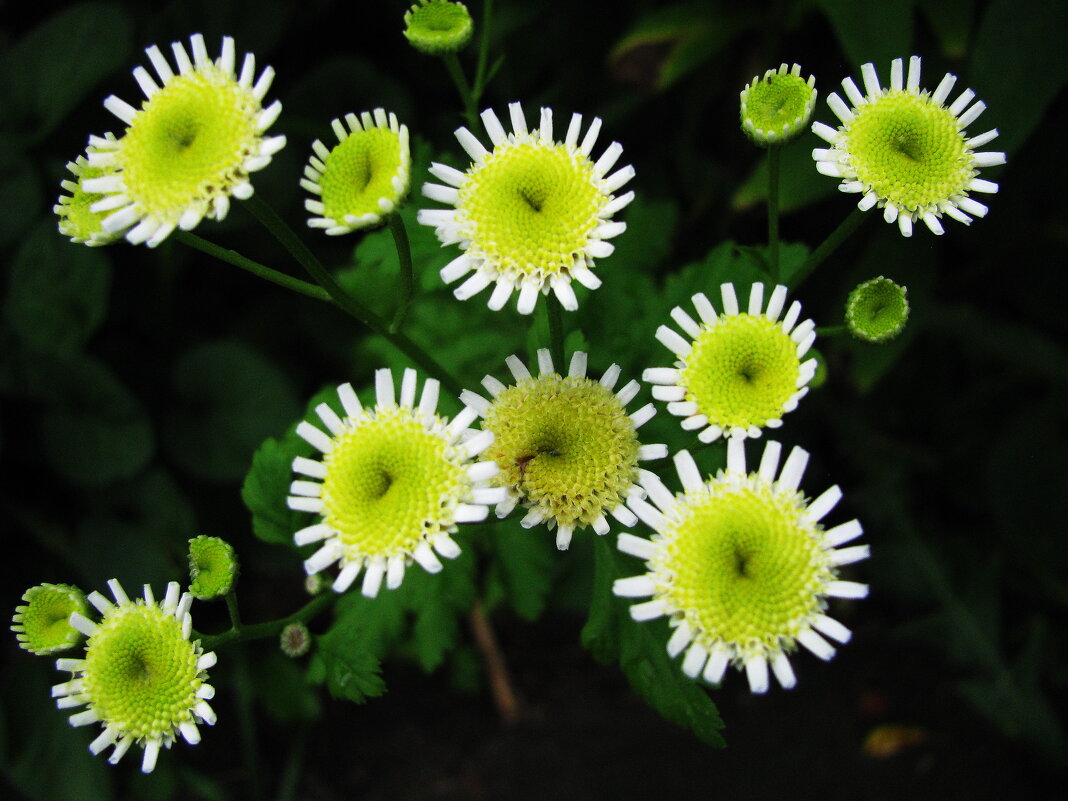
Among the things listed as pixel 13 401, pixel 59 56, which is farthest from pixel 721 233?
pixel 13 401

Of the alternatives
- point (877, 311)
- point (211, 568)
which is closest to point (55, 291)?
point (211, 568)

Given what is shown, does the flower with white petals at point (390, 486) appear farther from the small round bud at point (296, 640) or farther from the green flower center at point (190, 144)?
the green flower center at point (190, 144)

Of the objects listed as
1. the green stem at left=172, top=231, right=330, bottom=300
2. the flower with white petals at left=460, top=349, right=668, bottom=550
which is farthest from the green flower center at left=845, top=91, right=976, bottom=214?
the green stem at left=172, top=231, right=330, bottom=300

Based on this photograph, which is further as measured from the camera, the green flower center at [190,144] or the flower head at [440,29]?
the flower head at [440,29]

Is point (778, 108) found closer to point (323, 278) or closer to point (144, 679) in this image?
point (323, 278)

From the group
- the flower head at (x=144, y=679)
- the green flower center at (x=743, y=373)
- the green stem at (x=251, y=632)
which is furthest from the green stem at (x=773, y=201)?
the flower head at (x=144, y=679)

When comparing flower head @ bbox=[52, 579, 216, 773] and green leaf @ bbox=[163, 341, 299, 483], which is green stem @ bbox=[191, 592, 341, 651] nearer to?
flower head @ bbox=[52, 579, 216, 773]
